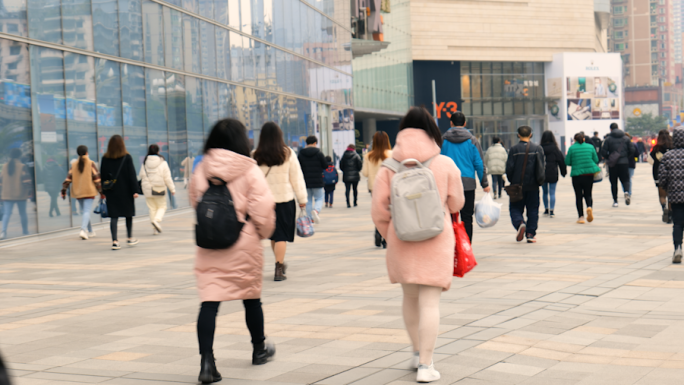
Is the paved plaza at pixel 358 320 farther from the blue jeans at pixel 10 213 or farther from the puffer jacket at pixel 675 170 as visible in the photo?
the blue jeans at pixel 10 213

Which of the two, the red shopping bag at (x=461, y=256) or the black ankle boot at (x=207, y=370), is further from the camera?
the red shopping bag at (x=461, y=256)

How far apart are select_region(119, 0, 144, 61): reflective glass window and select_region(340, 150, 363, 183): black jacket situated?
19.0ft

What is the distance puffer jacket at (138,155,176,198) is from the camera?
14770 millimetres

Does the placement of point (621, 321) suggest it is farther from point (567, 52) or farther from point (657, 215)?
point (567, 52)

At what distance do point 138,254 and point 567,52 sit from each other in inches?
2418

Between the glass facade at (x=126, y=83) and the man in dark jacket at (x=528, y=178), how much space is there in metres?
8.36

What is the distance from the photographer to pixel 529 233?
Result: 464 inches

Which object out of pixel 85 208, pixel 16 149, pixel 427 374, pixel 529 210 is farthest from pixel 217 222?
pixel 16 149

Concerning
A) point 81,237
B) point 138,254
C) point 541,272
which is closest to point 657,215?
point 541,272

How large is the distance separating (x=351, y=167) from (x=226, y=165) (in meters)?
16.3

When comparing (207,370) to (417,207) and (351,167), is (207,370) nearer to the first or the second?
(417,207)

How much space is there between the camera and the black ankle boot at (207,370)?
468cm

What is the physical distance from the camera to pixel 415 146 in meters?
4.85

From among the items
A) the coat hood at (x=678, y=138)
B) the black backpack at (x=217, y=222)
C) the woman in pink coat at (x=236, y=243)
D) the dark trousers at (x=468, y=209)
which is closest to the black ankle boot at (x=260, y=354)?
the woman in pink coat at (x=236, y=243)
